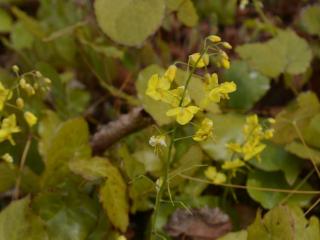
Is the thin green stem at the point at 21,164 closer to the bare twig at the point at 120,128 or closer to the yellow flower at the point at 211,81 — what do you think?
the bare twig at the point at 120,128

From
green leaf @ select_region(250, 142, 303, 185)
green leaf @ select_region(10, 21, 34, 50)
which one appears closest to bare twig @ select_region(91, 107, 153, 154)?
green leaf @ select_region(250, 142, 303, 185)

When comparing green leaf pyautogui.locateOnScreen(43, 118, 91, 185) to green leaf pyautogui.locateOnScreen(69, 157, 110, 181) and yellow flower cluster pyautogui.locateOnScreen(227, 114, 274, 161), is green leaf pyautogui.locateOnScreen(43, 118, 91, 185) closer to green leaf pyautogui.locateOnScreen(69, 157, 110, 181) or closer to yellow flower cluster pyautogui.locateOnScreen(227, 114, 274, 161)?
green leaf pyautogui.locateOnScreen(69, 157, 110, 181)

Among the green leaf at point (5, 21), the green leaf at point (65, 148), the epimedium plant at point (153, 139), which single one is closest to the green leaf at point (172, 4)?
the epimedium plant at point (153, 139)

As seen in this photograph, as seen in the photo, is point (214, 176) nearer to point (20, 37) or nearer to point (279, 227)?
point (279, 227)

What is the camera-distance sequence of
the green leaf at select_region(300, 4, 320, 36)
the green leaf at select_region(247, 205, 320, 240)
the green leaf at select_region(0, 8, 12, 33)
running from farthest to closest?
the green leaf at select_region(0, 8, 12, 33), the green leaf at select_region(300, 4, 320, 36), the green leaf at select_region(247, 205, 320, 240)

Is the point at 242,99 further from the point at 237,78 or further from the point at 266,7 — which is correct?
the point at 266,7

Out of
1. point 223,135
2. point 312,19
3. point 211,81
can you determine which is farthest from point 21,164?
point 312,19

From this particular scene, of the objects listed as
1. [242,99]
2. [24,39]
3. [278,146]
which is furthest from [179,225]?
[24,39]
